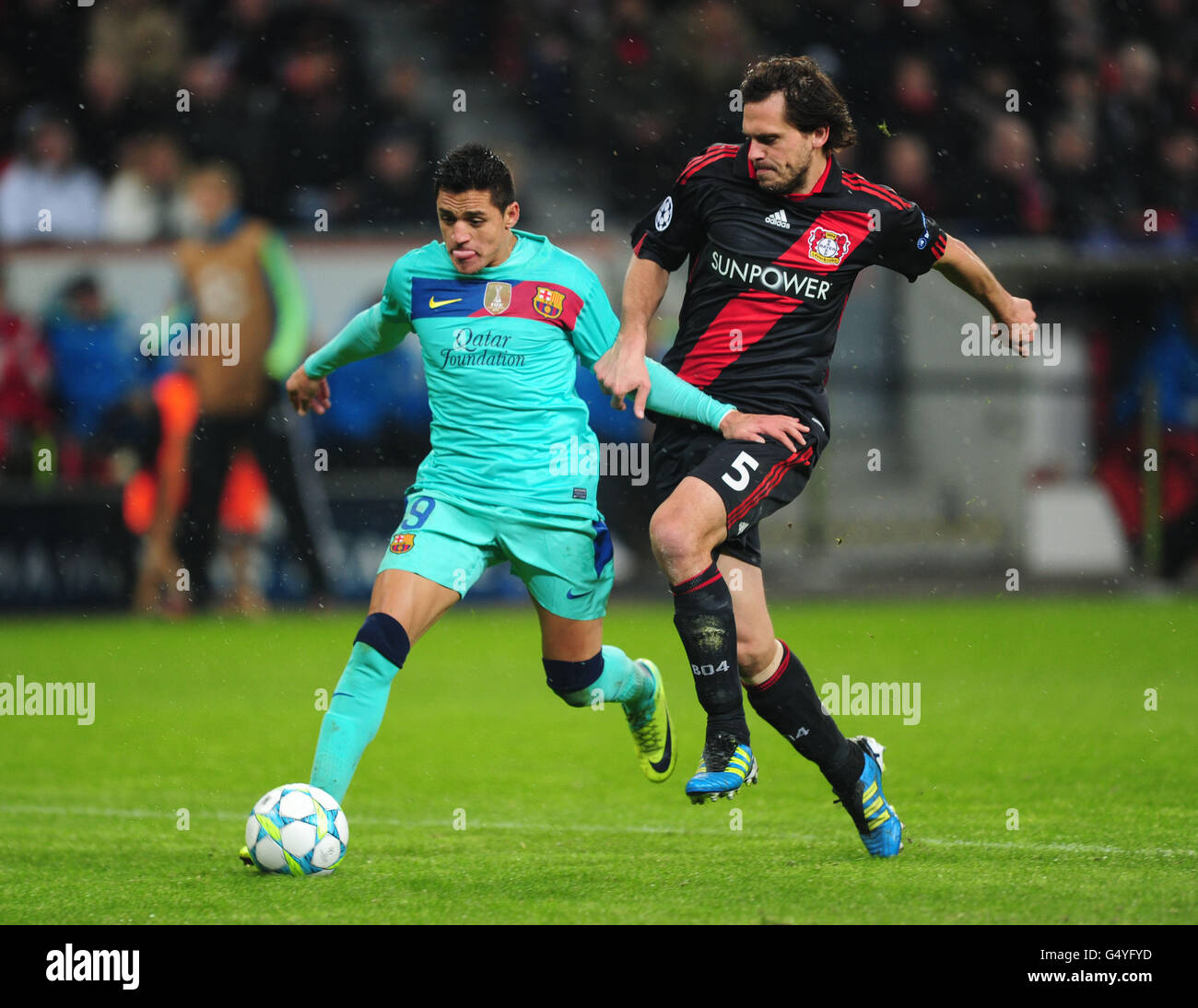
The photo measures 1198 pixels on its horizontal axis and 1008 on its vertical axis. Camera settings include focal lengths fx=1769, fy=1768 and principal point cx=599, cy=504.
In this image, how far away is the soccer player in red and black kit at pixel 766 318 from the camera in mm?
5219

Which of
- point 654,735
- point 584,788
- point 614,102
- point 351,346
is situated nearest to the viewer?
point 351,346

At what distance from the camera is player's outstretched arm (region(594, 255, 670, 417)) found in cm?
523

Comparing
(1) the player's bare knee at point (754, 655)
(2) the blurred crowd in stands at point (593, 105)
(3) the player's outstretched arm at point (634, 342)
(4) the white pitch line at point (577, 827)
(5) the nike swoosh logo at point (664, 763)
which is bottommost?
(4) the white pitch line at point (577, 827)

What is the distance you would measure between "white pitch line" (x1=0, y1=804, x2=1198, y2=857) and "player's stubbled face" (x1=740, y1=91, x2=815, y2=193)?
213 cm

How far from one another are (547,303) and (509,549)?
2.65 ft

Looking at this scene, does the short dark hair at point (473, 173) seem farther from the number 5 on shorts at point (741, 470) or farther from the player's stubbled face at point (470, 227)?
the number 5 on shorts at point (741, 470)

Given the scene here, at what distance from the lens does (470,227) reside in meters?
5.55

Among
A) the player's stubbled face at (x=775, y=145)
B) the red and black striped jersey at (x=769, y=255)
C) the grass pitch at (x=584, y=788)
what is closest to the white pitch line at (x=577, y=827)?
the grass pitch at (x=584, y=788)

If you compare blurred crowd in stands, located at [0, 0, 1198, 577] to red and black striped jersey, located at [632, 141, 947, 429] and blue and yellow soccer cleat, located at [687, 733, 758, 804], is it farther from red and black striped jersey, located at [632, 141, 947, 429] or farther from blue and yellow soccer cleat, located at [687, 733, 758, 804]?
blue and yellow soccer cleat, located at [687, 733, 758, 804]

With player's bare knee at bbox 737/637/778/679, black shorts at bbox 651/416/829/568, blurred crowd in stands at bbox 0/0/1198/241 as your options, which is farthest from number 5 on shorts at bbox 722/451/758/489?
blurred crowd in stands at bbox 0/0/1198/241

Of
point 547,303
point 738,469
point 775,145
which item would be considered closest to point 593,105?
point 547,303

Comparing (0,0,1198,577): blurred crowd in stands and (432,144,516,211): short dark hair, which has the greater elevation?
(0,0,1198,577): blurred crowd in stands

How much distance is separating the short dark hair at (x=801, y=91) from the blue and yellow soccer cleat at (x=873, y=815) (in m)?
1.94

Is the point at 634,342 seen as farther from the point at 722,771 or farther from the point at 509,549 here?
the point at 722,771
